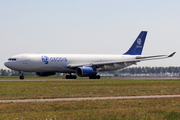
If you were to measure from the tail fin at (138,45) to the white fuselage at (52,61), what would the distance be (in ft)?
20.6

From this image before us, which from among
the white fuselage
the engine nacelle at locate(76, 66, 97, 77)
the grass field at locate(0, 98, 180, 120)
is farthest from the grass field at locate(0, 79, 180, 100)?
the engine nacelle at locate(76, 66, 97, 77)

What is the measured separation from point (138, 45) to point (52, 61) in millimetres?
23882

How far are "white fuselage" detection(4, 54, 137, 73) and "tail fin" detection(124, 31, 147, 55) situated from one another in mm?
6279

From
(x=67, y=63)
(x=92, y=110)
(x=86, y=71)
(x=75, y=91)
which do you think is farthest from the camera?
(x=67, y=63)

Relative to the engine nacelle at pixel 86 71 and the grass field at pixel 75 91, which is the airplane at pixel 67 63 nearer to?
the engine nacelle at pixel 86 71

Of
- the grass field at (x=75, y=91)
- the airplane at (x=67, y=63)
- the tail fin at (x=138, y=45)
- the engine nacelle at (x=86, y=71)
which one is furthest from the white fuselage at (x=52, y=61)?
the grass field at (x=75, y=91)

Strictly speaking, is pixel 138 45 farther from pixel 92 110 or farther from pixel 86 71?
pixel 92 110

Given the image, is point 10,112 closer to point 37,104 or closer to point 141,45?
point 37,104

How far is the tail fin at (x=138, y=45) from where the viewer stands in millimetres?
71500


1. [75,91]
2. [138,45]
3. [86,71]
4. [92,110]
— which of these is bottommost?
[75,91]

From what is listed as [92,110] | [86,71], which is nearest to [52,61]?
[86,71]

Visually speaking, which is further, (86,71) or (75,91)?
(86,71)

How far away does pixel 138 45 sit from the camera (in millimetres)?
72062

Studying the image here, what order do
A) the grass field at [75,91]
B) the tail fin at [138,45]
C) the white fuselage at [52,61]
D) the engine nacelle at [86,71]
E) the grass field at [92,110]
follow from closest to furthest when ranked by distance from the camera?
the grass field at [92,110] < the grass field at [75,91] < the white fuselage at [52,61] < the engine nacelle at [86,71] < the tail fin at [138,45]
